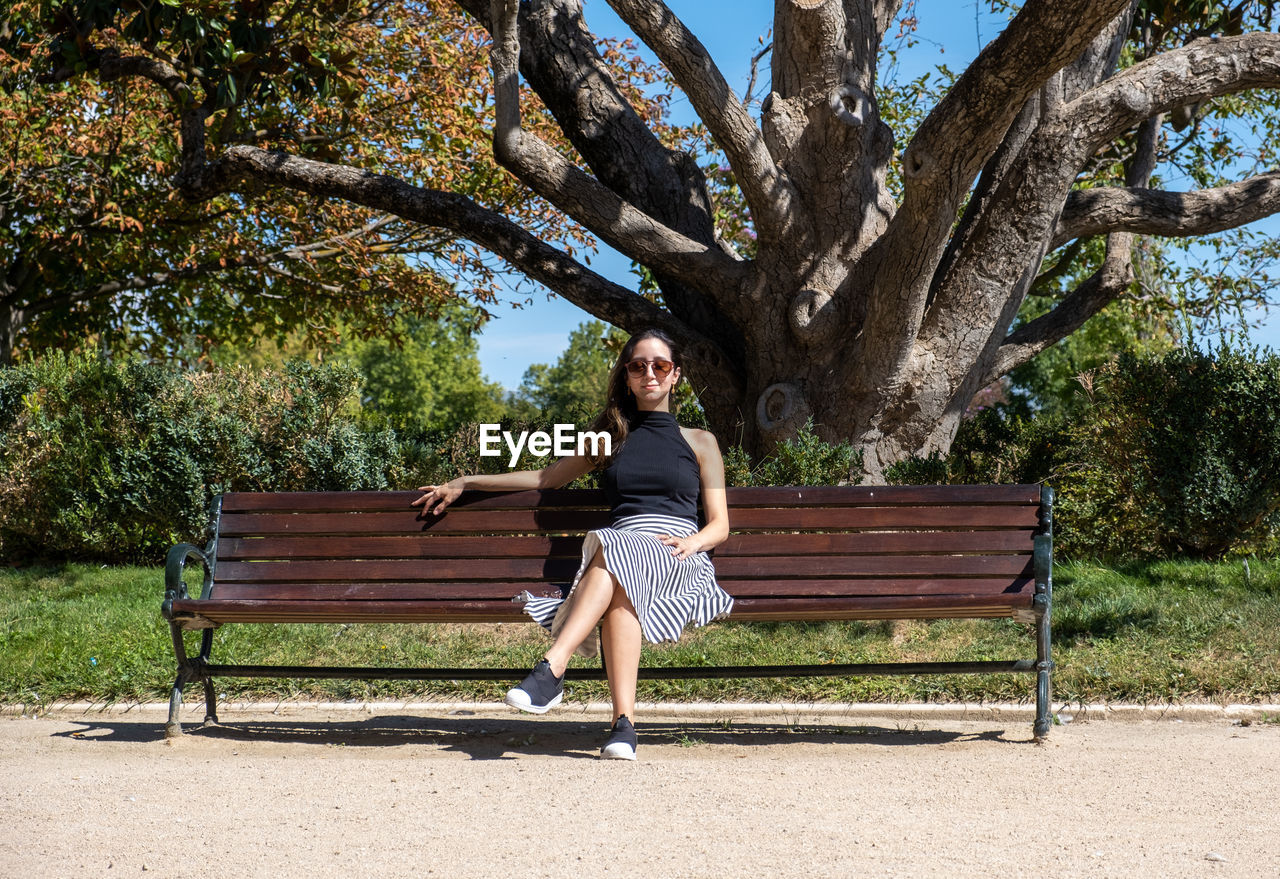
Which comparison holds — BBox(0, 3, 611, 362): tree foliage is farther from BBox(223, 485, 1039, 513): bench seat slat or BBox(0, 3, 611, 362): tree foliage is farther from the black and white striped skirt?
the black and white striped skirt

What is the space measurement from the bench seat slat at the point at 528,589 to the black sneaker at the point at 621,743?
2.38ft

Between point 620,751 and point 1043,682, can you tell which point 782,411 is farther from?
point 620,751

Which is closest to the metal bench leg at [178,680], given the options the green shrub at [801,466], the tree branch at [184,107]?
the green shrub at [801,466]

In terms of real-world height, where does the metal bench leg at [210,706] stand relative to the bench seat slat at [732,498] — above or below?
below

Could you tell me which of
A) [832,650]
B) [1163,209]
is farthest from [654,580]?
[1163,209]

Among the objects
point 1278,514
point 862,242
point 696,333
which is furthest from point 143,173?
point 1278,514

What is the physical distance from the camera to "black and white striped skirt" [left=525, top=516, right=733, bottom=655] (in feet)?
13.9

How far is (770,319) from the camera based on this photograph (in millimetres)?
7918

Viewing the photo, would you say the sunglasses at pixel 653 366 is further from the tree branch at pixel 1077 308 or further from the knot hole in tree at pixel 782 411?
A: the tree branch at pixel 1077 308

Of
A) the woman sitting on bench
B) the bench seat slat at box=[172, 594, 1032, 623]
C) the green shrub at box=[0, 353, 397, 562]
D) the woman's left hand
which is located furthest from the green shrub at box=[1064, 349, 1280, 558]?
the green shrub at box=[0, 353, 397, 562]

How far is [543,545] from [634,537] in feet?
2.13

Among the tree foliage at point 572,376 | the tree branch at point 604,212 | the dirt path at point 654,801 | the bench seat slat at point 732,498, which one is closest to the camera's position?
the dirt path at point 654,801

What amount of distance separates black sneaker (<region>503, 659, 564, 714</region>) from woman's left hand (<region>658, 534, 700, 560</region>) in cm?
68

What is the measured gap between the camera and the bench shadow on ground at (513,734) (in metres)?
4.57
